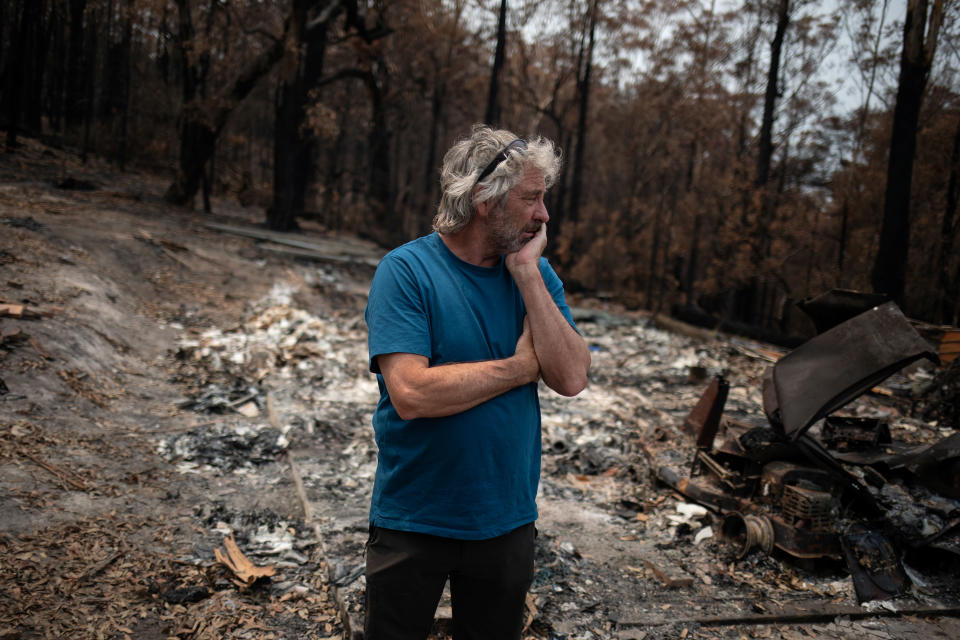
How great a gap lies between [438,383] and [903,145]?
11414 millimetres

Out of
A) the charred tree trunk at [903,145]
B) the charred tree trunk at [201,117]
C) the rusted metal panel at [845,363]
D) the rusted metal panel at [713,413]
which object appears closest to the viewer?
the rusted metal panel at [845,363]

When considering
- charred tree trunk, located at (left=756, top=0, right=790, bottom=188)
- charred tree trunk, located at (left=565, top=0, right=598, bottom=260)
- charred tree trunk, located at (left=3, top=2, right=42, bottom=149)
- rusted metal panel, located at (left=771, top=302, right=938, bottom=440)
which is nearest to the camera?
rusted metal panel, located at (left=771, top=302, right=938, bottom=440)

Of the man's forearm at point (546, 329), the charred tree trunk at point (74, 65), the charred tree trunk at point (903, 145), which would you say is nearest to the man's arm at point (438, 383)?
the man's forearm at point (546, 329)

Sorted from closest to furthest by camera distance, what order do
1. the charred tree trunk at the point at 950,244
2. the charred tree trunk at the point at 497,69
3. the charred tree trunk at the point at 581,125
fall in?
the charred tree trunk at the point at 950,244, the charred tree trunk at the point at 497,69, the charred tree trunk at the point at 581,125

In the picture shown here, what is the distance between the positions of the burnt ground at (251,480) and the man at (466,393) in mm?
1531

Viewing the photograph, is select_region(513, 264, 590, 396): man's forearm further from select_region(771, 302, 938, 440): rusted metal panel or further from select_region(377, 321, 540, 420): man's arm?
select_region(771, 302, 938, 440): rusted metal panel

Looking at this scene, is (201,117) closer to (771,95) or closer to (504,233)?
(504,233)

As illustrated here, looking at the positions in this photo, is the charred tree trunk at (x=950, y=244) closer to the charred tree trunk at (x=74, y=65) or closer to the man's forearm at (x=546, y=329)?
the man's forearm at (x=546, y=329)

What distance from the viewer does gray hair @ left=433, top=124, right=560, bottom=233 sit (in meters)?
1.86

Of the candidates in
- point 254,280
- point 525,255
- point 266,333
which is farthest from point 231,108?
point 525,255

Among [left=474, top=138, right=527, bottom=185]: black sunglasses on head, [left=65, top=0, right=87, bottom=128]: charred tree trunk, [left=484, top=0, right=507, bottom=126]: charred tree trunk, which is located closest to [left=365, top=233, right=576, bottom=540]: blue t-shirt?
[left=474, top=138, right=527, bottom=185]: black sunglasses on head

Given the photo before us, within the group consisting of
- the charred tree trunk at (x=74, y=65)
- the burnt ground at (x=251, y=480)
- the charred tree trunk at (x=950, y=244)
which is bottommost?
the burnt ground at (x=251, y=480)

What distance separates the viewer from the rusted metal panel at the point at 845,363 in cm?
380

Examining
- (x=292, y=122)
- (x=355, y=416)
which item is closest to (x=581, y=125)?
(x=292, y=122)
